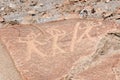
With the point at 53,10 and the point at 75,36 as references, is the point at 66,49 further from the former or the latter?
the point at 53,10

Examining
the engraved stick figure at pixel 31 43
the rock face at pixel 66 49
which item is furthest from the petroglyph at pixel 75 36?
the engraved stick figure at pixel 31 43

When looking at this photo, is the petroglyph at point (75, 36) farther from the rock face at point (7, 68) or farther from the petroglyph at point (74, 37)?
the rock face at point (7, 68)

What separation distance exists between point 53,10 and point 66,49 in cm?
25

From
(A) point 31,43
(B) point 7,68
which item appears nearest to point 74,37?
(A) point 31,43

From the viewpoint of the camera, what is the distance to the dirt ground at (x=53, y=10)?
1.59m

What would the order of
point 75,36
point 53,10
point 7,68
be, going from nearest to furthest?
point 7,68
point 75,36
point 53,10

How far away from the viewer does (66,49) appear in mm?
1444

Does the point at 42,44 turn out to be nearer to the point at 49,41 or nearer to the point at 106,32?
the point at 49,41

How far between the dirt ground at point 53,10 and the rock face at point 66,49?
42 millimetres

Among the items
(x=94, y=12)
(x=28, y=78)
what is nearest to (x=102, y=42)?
(x=94, y=12)

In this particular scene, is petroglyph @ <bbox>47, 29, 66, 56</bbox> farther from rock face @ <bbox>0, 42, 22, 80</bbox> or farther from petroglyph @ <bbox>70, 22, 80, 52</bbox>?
rock face @ <bbox>0, 42, 22, 80</bbox>

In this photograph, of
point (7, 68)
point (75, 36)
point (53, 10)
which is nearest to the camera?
point (7, 68)

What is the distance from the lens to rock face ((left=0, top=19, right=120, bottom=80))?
4.42 ft

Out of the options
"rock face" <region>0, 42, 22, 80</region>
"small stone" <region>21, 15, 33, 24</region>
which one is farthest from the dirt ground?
"rock face" <region>0, 42, 22, 80</region>
